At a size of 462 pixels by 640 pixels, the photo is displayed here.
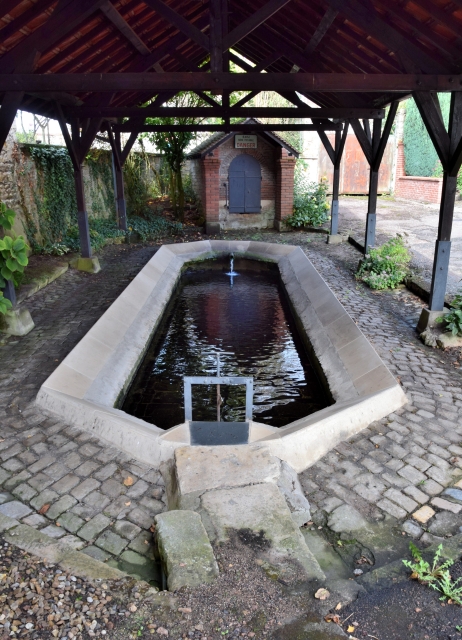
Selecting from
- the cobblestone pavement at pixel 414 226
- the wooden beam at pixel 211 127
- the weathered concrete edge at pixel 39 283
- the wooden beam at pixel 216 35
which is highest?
the wooden beam at pixel 216 35

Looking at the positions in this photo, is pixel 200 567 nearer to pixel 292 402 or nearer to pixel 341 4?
pixel 292 402

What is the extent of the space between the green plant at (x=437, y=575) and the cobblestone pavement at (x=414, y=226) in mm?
6015

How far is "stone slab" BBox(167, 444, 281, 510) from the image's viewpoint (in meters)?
3.68

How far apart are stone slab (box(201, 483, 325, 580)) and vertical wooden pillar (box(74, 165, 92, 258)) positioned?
8.23 metres

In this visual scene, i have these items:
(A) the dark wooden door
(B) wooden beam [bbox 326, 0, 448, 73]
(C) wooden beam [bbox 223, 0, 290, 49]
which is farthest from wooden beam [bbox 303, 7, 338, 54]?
(A) the dark wooden door

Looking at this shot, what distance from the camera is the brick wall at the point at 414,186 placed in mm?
20047

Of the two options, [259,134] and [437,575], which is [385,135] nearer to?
[259,134]

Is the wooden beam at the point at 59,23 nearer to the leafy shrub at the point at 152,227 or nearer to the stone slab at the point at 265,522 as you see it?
the stone slab at the point at 265,522

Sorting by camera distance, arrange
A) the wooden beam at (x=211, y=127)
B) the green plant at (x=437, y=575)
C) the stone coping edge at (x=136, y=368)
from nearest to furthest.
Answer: the green plant at (x=437, y=575) < the stone coping edge at (x=136, y=368) < the wooden beam at (x=211, y=127)

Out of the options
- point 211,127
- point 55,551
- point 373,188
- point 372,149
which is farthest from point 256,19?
point 211,127

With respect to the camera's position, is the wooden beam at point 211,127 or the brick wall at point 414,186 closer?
the wooden beam at point 211,127

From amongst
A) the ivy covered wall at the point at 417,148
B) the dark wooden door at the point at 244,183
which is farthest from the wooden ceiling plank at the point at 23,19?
the ivy covered wall at the point at 417,148

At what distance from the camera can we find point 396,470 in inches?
161

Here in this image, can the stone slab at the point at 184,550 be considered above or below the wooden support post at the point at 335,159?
below
